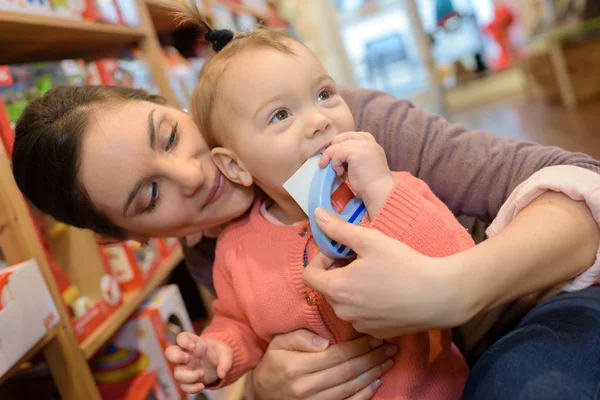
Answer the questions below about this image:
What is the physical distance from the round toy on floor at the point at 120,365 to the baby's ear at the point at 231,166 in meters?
0.72

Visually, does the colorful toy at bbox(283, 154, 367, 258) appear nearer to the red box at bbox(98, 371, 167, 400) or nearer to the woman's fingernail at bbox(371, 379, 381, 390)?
the woman's fingernail at bbox(371, 379, 381, 390)

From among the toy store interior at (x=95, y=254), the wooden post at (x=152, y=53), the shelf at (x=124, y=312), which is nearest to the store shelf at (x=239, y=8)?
the toy store interior at (x=95, y=254)

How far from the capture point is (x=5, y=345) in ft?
2.62

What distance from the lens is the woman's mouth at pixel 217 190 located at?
907mm

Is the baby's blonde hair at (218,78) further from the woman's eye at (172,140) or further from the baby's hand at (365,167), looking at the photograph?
the baby's hand at (365,167)

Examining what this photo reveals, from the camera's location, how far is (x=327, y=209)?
0.68 m

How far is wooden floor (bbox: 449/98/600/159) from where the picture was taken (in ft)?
8.49

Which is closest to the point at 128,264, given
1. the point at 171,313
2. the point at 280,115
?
the point at 171,313

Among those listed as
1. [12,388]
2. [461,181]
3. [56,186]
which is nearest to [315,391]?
[461,181]

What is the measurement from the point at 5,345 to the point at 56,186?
10.9 inches

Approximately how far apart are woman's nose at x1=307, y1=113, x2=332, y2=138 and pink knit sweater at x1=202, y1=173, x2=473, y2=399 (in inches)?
5.3

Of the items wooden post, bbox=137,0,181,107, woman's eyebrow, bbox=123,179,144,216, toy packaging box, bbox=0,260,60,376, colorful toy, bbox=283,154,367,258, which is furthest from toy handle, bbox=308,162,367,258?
wooden post, bbox=137,0,181,107

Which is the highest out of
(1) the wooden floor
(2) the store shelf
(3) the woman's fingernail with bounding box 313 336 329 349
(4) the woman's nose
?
(2) the store shelf

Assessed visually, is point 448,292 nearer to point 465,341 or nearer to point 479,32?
point 465,341
